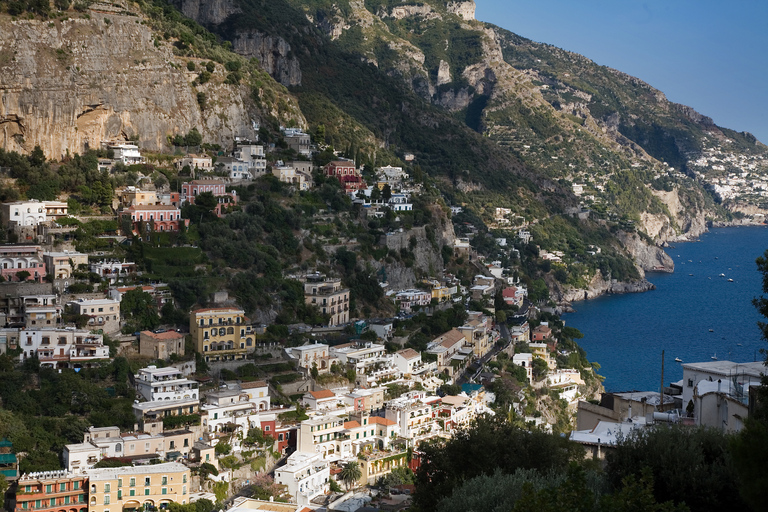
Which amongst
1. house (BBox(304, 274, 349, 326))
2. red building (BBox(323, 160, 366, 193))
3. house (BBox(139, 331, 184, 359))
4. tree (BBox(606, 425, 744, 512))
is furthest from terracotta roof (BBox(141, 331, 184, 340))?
tree (BBox(606, 425, 744, 512))

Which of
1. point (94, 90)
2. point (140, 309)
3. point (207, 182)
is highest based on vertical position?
point (94, 90)

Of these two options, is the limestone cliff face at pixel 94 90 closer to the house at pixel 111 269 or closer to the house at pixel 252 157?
the house at pixel 252 157

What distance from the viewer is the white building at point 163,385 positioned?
30.2m

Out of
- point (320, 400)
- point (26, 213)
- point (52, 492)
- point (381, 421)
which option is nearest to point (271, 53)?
point (26, 213)

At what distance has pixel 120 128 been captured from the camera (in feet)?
148

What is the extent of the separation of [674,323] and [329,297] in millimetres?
29500

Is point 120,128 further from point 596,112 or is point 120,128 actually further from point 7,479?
point 596,112

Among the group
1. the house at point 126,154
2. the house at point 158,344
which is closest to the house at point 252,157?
the house at point 126,154

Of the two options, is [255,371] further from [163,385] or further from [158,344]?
[163,385]

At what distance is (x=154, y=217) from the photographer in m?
39.5

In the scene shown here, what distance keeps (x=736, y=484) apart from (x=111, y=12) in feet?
130

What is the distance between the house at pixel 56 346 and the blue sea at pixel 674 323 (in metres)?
22.5

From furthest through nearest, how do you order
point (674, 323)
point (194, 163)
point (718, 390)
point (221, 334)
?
point (674, 323) < point (194, 163) < point (221, 334) < point (718, 390)

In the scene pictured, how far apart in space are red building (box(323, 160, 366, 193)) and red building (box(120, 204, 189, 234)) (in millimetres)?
12437
